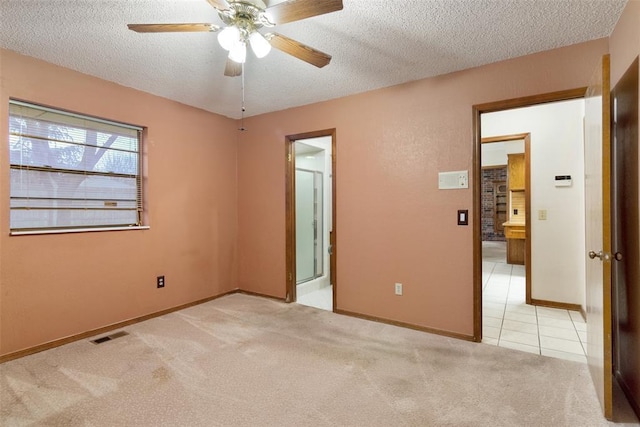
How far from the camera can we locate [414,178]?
3.05 meters

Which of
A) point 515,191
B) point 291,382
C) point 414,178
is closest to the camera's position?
point 291,382

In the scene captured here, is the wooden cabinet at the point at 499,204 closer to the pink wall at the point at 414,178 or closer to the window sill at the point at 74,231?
the pink wall at the point at 414,178

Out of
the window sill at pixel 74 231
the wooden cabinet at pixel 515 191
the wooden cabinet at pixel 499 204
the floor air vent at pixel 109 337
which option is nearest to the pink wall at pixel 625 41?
the window sill at pixel 74 231

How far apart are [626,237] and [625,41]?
1.20m

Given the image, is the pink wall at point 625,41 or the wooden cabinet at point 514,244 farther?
the wooden cabinet at point 514,244

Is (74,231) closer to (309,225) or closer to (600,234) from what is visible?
(309,225)

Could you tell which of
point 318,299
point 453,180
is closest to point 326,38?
point 453,180

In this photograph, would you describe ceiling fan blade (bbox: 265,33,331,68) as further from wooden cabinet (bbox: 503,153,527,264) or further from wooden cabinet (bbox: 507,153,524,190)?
wooden cabinet (bbox: 507,153,524,190)

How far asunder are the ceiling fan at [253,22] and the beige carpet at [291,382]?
210 cm

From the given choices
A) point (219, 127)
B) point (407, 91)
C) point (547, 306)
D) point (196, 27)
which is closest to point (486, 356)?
point (547, 306)

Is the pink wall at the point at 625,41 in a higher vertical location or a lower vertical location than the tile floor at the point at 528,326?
higher

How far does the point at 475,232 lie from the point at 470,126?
92 centimetres

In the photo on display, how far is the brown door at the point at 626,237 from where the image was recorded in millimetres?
1818

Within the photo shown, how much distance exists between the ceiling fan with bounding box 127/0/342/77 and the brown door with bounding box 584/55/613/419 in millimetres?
1585
